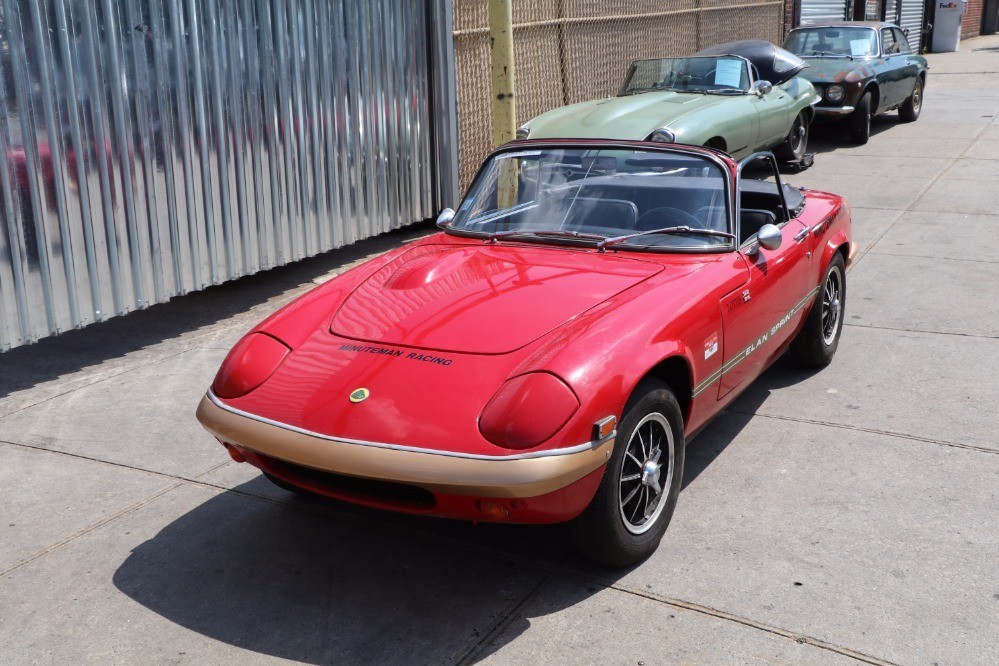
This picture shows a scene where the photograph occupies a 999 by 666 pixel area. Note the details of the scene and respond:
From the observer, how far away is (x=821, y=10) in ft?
69.4

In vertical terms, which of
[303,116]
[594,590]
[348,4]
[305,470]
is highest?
[348,4]

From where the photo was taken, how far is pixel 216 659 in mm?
3369

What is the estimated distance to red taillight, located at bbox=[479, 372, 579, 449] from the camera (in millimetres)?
3346

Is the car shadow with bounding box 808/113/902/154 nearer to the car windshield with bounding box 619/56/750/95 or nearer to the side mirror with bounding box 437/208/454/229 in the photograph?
the car windshield with bounding box 619/56/750/95

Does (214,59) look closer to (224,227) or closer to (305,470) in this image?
(224,227)

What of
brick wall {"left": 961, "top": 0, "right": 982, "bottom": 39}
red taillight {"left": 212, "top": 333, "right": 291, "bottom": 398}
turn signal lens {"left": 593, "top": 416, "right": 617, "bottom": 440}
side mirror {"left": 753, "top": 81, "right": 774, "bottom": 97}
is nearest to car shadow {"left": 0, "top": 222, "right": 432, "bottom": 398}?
red taillight {"left": 212, "top": 333, "right": 291, "bottom": 398}

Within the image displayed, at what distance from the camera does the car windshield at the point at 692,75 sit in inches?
443

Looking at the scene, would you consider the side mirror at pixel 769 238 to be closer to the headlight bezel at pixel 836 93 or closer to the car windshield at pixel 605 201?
the car windshield at pixel 605 201

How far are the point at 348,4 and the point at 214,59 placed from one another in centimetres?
154

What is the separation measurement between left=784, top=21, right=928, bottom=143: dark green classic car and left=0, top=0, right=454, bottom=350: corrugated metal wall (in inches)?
269

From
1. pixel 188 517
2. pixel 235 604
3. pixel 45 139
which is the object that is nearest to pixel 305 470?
pixel 235 604

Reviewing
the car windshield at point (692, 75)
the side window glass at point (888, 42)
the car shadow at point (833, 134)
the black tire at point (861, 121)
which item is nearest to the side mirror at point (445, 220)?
the car windshield at point (692, 75)

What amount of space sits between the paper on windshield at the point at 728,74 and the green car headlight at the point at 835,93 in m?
2.83

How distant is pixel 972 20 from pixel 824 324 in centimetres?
3461
